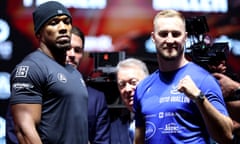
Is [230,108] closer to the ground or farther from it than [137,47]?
closer to the ground

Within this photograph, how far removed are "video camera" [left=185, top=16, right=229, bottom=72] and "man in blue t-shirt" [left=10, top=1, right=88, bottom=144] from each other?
0.57 metres

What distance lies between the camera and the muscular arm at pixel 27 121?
2172mm

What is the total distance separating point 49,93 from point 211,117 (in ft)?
2.37

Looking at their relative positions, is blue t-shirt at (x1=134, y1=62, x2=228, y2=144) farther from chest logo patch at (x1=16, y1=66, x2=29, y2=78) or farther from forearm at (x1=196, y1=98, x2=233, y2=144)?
chest logo patch at (x1=16, y1=66, x2=29, y2=78)

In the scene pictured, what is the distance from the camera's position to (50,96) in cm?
227

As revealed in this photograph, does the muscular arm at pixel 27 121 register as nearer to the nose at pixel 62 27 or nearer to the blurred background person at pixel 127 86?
the nose at pixel 62 27

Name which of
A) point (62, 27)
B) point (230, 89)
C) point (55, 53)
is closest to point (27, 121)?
point (55, 53)

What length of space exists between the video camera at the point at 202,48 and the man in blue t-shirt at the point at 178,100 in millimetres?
213

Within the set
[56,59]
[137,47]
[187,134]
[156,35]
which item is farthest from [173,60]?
[137,47]

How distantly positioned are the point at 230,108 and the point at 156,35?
0.69 m

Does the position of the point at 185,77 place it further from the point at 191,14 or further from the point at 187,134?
the point at 191,14

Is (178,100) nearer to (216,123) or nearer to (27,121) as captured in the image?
(216,123)

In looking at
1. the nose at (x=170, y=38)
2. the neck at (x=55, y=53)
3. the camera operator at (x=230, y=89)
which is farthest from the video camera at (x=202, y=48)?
the neck at (x=55, y=53)

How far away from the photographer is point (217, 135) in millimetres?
2043
